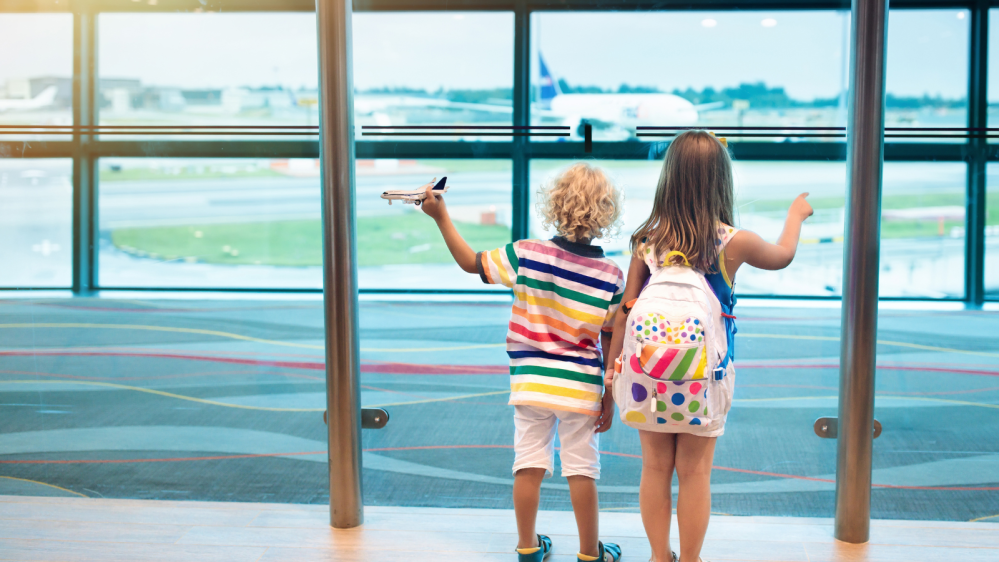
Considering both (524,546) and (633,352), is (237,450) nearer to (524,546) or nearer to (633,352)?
(524,546)

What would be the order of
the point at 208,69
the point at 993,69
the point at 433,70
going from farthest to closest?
1. the point at 208,69
2. the point at 433,70
3. the point at 993,69

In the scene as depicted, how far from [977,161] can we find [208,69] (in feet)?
9.31

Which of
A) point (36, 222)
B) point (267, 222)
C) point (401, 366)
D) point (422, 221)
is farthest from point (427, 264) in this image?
point (36, 222)

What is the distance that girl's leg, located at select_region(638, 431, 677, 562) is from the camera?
2189mm

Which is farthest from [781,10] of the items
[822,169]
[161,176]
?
[161,176]

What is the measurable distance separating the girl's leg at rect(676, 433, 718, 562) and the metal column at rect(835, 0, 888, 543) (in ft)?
2.31

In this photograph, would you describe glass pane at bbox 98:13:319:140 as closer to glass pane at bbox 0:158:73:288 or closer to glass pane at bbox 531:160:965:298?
glass pane at bbox 0:158:73:288

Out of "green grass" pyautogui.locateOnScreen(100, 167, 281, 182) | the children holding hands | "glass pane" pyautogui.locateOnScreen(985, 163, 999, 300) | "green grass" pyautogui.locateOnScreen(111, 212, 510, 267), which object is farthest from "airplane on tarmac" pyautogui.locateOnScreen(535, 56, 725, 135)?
"green grass" pyautogui.locateOnScreen(100, 167, 281, 182)

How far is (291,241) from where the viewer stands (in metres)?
3.16

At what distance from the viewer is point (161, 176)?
3166 mm

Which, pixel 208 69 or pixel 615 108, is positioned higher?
pixel 208 69

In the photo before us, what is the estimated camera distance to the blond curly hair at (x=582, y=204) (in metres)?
2.17

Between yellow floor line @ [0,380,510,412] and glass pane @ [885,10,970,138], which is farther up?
glass pane @ [885,10,970,138]

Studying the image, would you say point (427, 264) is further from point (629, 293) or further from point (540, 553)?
point (540, 553)
